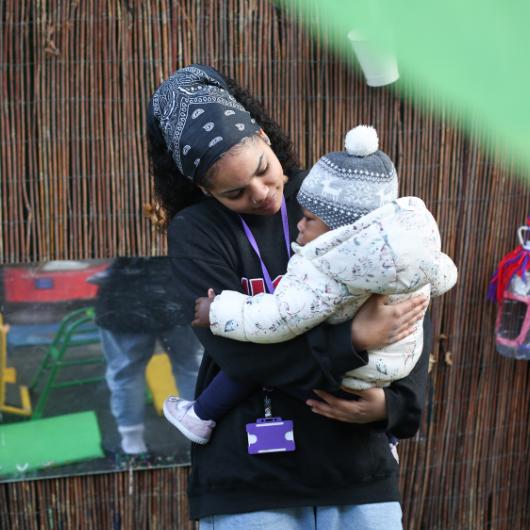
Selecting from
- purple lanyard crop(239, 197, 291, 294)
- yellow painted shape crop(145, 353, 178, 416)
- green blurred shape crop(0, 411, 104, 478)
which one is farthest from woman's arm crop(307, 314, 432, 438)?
green blurred shape crop(0, 411, 104, 478)

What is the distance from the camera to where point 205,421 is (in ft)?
6.01

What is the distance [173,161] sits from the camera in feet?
6.16

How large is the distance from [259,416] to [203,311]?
28cm

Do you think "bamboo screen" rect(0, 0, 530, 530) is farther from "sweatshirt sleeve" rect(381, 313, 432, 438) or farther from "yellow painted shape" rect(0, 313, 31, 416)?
"sweatshirt sleeve" rect(381, 313, 432, 438)

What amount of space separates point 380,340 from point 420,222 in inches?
9.8

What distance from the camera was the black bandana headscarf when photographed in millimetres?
1667

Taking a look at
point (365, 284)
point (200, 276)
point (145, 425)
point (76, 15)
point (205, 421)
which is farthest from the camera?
point (145, 425)

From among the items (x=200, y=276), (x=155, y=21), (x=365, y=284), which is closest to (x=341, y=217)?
(x=365, y=284)

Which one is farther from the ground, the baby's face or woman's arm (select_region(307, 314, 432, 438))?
the baby's face

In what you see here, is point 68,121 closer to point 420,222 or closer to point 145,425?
point 145,425

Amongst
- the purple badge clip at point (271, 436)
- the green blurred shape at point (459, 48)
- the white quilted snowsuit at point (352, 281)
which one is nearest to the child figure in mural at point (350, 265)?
the white quilted snowsuit at point (352, 281)

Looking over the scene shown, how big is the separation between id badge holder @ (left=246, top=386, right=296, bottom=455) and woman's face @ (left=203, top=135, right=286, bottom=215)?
448 millimetres

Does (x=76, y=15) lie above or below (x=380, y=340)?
above

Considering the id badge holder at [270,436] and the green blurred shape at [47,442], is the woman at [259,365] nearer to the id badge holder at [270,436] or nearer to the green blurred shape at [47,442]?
the id badge holder at [270,436]
